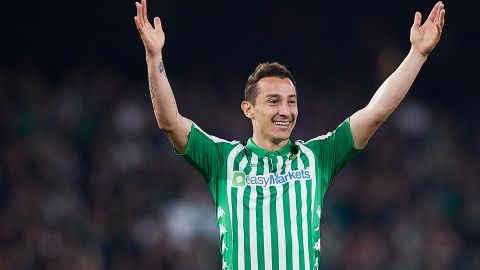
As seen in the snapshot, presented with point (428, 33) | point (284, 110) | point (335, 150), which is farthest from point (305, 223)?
point (428, 33)

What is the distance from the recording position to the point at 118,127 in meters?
11.2

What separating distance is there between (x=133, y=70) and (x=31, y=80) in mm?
1348

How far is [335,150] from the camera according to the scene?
4.85 metres

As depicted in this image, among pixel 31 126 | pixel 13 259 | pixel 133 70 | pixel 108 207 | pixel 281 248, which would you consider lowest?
pixel 281 248

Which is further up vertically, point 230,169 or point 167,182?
point 167,182

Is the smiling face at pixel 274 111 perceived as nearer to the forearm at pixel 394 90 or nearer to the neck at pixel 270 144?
the neck at pixel 270 144

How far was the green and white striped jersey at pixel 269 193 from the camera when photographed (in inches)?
181

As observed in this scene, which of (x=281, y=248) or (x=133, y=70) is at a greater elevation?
A: (x=133, y=70)

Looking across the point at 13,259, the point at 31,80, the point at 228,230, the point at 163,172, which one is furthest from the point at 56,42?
the point at 228,230

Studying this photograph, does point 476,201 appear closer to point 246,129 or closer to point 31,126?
point 246,129

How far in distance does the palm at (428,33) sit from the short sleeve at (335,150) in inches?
20.6

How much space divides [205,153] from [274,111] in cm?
41

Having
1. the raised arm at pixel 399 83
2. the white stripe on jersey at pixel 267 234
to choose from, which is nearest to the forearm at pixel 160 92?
the white stripe on jersey at pixel 267 234

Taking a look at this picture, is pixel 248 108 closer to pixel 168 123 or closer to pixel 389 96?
pixel 168 123
